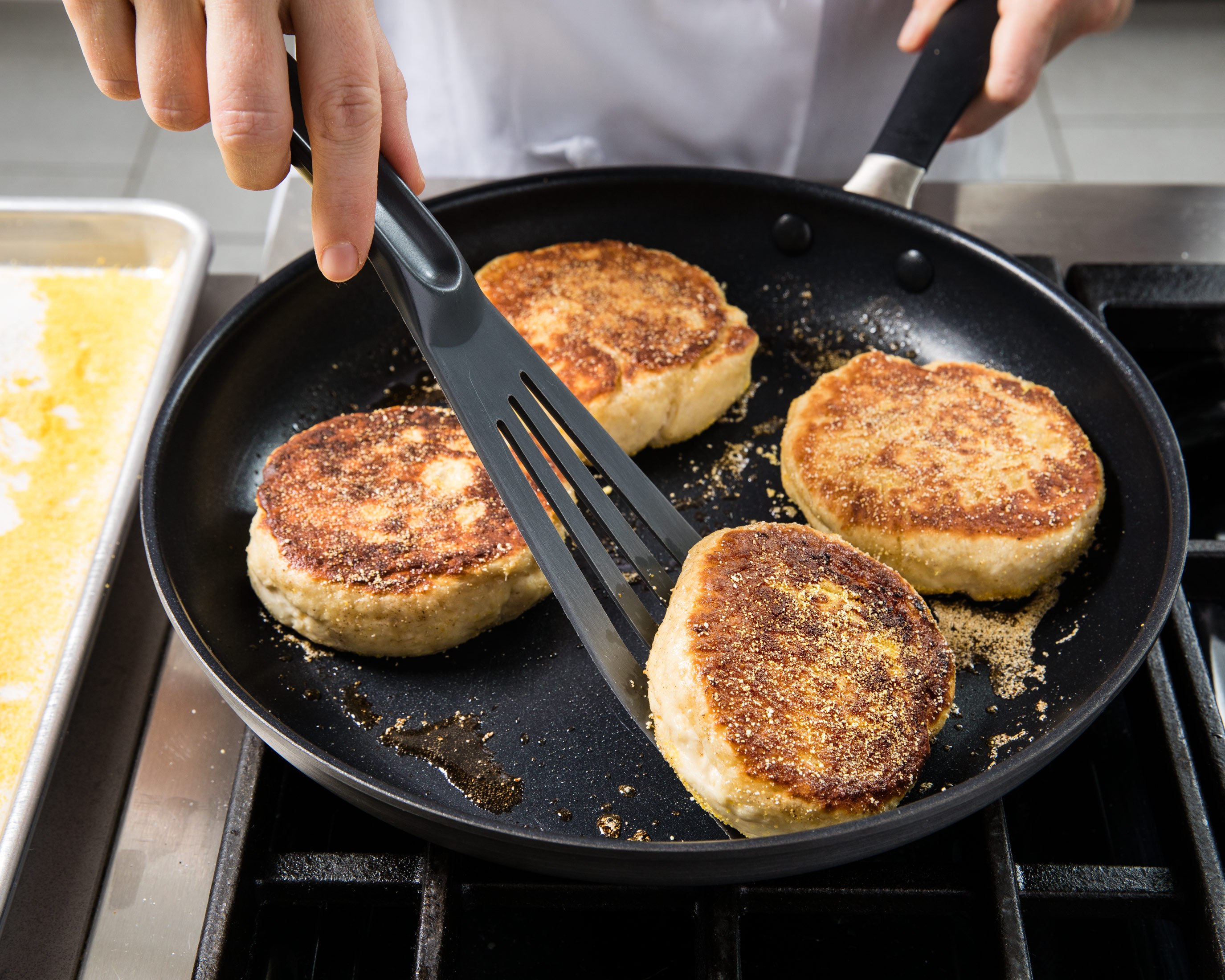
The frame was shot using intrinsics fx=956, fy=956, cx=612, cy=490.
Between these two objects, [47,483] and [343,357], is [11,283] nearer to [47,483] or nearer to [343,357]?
[47,483]

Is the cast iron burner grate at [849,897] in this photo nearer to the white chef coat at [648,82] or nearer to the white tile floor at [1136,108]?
the white chef coat at [648,82]

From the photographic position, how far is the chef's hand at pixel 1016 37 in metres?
1.38

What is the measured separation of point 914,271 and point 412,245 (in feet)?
2.68

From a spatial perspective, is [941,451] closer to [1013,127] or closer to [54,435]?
[54,435]

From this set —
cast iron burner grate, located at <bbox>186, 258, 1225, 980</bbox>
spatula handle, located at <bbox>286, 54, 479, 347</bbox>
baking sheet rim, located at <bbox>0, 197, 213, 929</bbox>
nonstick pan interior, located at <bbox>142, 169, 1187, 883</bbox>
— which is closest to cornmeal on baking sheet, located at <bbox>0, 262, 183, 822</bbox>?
baking sheet rim, located at <bbox>0, 197, 213, 929</bbox>

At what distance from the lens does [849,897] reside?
3.10ft

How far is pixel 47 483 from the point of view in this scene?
1344mm

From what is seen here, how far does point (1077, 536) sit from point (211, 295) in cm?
139

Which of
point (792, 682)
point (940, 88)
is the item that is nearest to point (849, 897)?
point (792, 682)

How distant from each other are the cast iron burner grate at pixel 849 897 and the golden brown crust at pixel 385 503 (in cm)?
24

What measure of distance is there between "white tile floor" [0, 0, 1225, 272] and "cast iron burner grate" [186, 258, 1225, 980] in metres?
2.66

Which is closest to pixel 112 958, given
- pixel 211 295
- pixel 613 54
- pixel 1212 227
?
pixel 211 295

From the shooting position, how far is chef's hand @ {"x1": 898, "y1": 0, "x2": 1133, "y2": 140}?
1385 mm

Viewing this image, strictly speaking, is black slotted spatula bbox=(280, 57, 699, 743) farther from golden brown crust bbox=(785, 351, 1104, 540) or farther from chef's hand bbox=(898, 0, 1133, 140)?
chef's hand bbox=(898, 0, 1133, 140)
